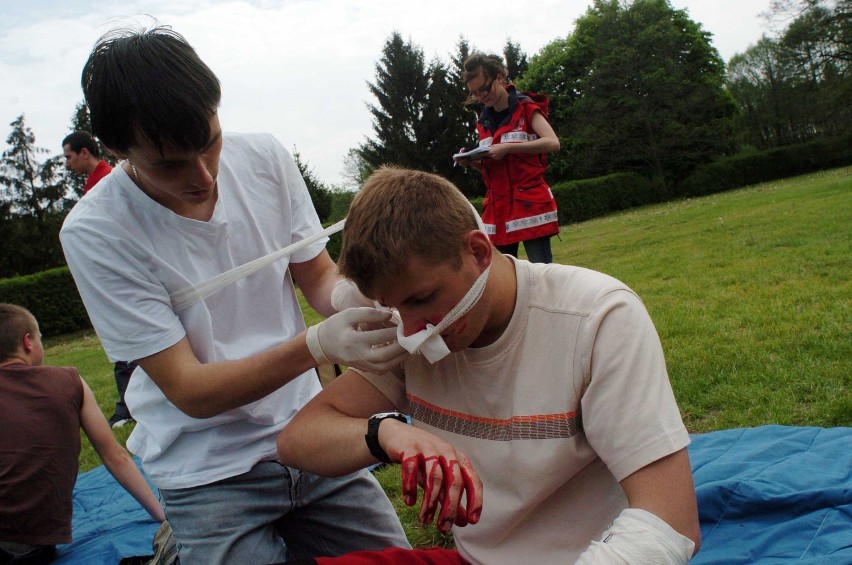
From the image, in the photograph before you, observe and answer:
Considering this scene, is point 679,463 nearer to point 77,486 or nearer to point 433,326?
point 433,326

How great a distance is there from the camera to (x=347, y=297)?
2.24 meters

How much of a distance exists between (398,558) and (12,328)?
2.54 metres

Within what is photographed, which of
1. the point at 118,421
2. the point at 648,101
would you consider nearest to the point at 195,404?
the point at 118,421

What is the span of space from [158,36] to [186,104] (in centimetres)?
25

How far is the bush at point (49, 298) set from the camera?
17.3 meters

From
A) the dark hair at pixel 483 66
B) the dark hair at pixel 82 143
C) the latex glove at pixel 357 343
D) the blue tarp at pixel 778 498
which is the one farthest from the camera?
the dark hair at pixel 82 143

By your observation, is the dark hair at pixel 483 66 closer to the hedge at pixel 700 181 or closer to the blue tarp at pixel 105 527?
the blue tarp at pixel 105 527

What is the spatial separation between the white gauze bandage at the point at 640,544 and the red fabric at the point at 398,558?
60 cm


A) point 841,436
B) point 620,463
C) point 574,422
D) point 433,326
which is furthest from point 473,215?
point 841,436

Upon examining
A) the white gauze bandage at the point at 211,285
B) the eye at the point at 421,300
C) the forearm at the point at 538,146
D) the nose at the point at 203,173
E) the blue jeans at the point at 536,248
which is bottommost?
the blue jeans at the point at 536,248

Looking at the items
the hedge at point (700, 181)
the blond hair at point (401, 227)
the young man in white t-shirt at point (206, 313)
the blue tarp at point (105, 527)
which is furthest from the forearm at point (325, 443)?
the hedge at point (700, 181)

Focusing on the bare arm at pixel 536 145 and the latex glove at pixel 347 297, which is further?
the bare arm at pixel 536 145

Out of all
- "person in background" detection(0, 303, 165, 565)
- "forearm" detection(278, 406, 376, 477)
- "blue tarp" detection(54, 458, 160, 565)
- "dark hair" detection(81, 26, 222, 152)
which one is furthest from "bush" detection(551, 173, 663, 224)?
"dark hair" detection(81, 26, 222, 152)

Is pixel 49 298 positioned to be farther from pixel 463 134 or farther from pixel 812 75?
pixel 812 75
